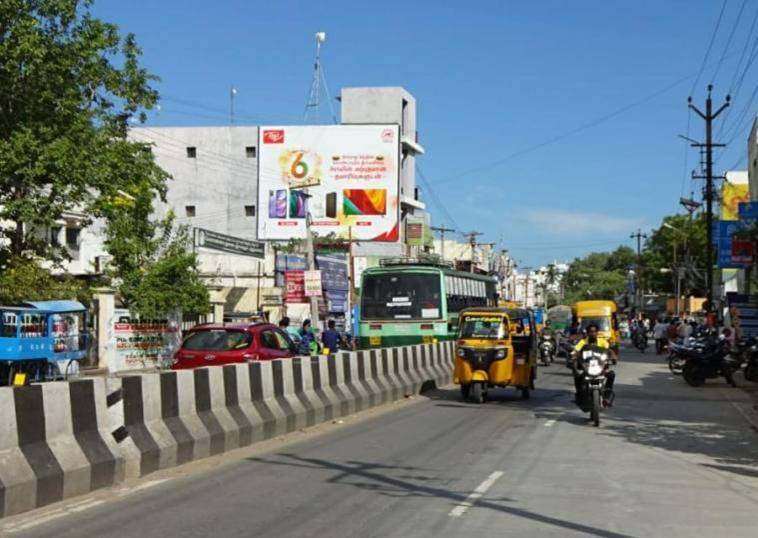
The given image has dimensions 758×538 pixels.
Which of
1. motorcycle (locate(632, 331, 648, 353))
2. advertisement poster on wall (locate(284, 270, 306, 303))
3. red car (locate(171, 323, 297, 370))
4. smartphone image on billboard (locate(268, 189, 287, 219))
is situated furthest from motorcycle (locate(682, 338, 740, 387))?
smartphone image on billboard (locate(268, 189, 287, 219))

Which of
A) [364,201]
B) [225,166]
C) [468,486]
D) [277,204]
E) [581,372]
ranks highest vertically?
[225,166]

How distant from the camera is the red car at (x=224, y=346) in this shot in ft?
57.6

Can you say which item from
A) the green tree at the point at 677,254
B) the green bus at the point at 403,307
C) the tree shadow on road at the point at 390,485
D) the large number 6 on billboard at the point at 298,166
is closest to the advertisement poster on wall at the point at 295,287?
the green bus at the point at 403,307

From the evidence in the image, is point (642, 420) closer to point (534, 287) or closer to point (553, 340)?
point (553, 340)

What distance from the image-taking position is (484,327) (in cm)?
2075

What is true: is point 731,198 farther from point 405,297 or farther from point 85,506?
point 85,506

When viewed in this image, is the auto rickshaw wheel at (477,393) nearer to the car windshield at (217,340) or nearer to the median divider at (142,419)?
the median divider at (142,419)

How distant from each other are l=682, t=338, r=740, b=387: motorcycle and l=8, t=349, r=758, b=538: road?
10.2 metres

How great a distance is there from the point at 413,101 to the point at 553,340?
42985mm

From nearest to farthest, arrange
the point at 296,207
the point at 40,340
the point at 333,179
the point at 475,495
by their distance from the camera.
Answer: the point at 475,495 < the point at 40,340 < the point at 296,207 < the point at 333,179

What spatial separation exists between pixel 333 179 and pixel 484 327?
3882 cm

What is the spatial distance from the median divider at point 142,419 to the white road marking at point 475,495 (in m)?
3.33

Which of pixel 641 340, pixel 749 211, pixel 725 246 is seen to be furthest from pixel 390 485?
pixel 641 340

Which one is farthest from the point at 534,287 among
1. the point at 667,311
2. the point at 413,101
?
the point at 413,101
